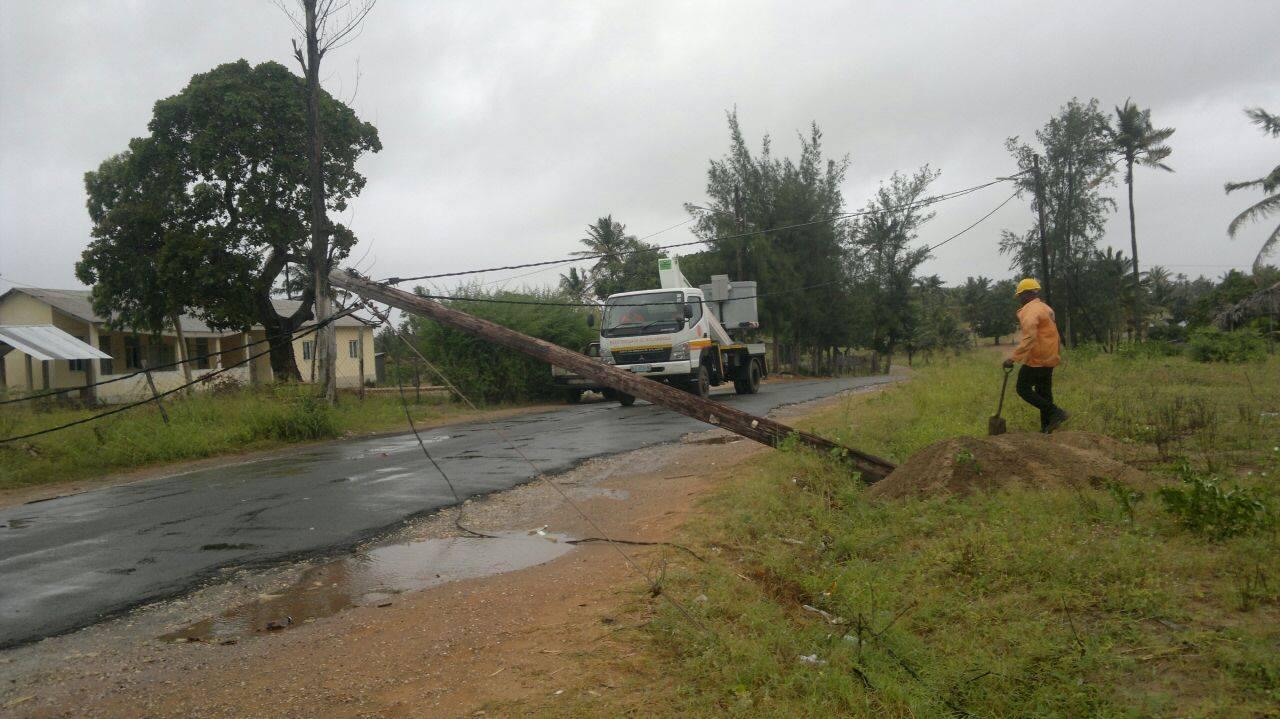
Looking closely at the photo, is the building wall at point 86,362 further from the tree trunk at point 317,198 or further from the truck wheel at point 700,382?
the truck wheel at point 700,382

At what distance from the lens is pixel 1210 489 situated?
5.31 meters

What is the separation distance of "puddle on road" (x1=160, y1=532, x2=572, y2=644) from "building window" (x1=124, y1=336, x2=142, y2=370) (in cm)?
3320

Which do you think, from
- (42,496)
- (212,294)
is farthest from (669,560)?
(212,294)

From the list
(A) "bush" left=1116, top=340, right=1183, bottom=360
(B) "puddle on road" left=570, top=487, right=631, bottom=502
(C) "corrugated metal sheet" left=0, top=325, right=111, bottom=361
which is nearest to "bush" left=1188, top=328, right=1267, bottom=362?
(A) "bush" left=1116, top=340, right=1183, bottom=360

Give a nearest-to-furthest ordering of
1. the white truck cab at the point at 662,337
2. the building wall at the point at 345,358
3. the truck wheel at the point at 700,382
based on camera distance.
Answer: the white truck cab at the point at 662,337, the truck wheel at the point at 700,382, the building wall at the point at 345,358

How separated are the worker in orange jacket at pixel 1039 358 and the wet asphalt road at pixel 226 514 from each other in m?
5.52

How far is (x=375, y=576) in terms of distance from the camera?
5.98 meters

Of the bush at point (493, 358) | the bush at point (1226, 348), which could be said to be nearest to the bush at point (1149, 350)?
the bush at point (1226, 348)

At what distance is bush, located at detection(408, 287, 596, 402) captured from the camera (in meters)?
23.8

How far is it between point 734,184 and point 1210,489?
35.4 meters

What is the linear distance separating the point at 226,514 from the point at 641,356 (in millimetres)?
11285

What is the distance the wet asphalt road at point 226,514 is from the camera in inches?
225

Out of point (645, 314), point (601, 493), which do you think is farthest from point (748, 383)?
point (601, 493)

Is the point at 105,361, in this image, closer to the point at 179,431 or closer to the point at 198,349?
the point at 198,349
